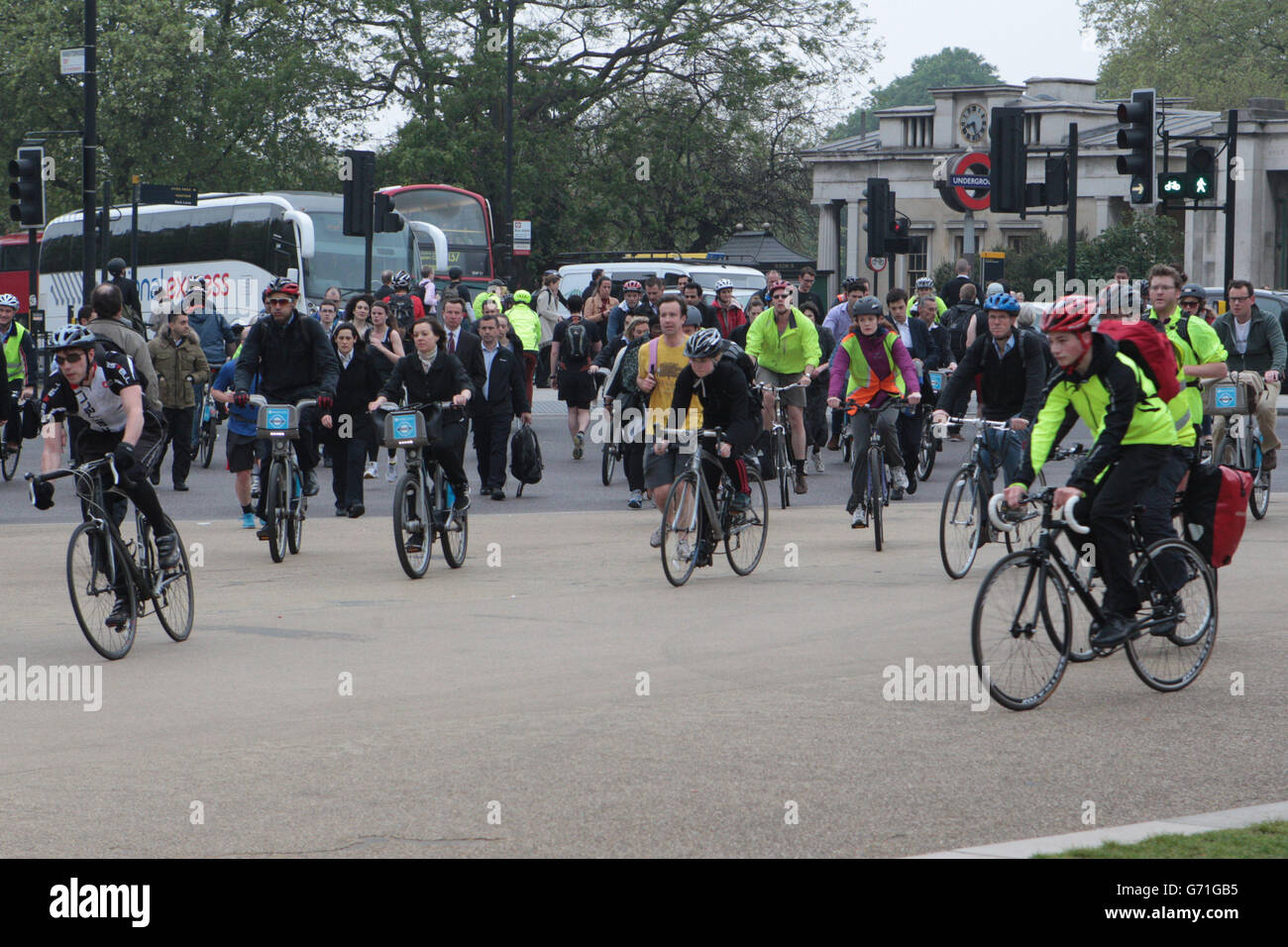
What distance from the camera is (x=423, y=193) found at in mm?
39188

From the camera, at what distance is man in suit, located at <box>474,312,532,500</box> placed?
662 inches

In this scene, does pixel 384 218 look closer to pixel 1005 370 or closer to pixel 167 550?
pixel 1005 370

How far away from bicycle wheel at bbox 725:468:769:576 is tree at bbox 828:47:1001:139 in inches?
5780

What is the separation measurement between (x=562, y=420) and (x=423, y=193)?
A: 1447 cm

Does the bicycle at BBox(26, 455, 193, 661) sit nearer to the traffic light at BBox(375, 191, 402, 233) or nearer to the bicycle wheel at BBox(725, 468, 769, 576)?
the bicycle wheel at BBox(725, 468, 769, 576)

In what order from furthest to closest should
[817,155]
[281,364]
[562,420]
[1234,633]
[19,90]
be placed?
[817,155] < [19,90] < [562,420] < [281,364] < [1234,633]

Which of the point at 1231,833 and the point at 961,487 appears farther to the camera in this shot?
the point at 961,487

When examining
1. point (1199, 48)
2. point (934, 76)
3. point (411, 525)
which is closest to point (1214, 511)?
point (411, 525)

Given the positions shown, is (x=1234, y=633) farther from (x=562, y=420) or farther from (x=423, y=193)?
(x=423, y=193)

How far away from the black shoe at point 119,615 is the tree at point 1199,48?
69959 millimetres

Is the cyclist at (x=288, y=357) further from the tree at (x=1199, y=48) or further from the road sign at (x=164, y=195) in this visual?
the tree at (x=1199, y=48)

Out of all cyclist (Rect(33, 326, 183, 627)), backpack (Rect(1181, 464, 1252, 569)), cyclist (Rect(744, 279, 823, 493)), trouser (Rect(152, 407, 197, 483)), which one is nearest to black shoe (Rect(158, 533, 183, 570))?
cyclist (Rect(33, 326, 183, 627))

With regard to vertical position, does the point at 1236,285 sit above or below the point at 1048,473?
above
